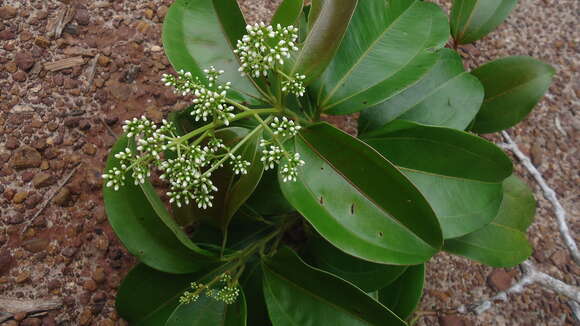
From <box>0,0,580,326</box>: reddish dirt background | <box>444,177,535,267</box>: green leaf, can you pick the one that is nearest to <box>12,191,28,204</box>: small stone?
<box>0,0,580,326</box>: reddish dirt background

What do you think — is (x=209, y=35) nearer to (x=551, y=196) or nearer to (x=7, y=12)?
(x=7, y=12)

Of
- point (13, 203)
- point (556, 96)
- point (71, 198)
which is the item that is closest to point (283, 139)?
point (71, 198)

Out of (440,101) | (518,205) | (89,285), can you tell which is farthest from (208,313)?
(518,205)

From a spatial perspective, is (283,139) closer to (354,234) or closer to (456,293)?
(354,234)

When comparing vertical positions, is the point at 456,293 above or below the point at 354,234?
below

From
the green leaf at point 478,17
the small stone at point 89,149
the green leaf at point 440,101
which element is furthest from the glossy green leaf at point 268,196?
the green leaf at point 478,17

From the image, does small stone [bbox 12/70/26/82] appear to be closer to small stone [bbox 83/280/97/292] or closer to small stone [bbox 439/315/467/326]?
small stone [bbox 83/280/97/292]
